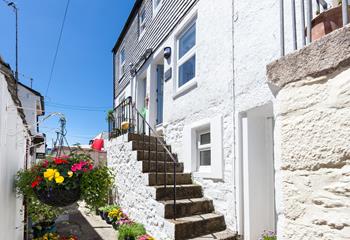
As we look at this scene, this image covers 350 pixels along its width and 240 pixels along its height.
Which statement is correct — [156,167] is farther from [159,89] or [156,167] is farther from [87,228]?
[159,89]

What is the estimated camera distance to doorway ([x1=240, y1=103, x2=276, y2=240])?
13.6 ft

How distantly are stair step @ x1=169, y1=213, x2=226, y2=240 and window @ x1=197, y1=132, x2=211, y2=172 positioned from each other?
1.04m

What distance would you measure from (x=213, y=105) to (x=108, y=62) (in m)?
10.5

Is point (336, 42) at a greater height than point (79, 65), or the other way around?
point (79, 65)

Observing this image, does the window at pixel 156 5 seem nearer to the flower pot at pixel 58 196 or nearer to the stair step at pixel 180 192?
the stair step at pixel 180 192

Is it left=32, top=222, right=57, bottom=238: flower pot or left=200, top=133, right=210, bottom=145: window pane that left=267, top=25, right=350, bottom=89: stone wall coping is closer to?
left=200, top=133, right=210, bottom=145: window pane

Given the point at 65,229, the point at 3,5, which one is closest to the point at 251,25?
the point at 3,5

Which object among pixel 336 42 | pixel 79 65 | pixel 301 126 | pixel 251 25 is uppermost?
pixel 79 65

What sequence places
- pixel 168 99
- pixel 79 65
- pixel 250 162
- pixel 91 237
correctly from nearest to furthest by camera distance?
pixel 250 162
pixel 91 237
pixel 168 99
pixel 79 65

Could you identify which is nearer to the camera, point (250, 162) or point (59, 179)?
point (59, 179)

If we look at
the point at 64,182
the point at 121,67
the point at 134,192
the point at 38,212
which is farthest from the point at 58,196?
the point at 121,67

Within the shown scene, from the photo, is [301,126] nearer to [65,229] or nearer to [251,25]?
[251,25]

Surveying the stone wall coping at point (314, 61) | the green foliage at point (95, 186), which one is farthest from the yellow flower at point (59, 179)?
the stone wall coping at point (314, 61)

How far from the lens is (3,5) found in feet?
16.4
